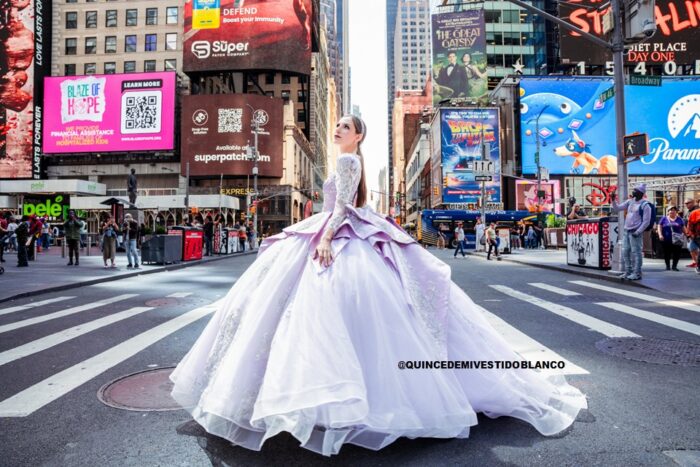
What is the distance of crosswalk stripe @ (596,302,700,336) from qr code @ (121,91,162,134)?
5297 centimetres

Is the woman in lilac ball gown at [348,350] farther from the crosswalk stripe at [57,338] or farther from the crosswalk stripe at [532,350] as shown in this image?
the crosswalk stripe at [57,338]

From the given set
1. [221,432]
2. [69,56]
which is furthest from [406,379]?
[69,56]

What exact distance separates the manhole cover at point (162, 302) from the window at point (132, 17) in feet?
191

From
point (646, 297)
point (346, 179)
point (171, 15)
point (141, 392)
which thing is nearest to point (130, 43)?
point (171, 15)

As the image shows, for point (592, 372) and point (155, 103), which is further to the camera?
point (155, 103)

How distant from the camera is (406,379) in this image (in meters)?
2.46

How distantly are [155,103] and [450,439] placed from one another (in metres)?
56.3

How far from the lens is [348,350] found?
2.42 metres

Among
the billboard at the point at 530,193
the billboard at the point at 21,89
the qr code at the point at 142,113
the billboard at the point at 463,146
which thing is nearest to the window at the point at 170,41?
the qr code at the point at 142,113

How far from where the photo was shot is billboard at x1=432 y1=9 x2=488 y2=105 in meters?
55.8

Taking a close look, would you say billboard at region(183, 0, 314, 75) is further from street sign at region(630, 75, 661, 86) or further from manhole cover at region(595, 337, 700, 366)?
manhole cover at region(595, 337, 700, 366)

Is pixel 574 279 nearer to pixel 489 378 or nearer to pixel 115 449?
pixel 489 378

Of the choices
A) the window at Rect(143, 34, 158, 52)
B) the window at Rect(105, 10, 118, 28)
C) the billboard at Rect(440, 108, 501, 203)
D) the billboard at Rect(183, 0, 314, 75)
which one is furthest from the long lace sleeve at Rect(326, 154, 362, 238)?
the window at Rect(105, 10, 118, 28)

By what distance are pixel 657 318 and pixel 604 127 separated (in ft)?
176
